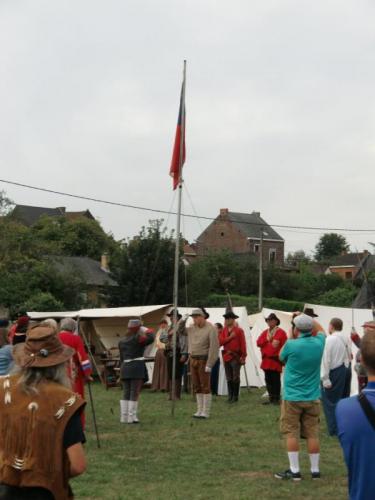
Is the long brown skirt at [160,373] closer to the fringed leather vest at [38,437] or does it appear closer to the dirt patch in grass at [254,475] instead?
the dirt patch in grass at [254,475]

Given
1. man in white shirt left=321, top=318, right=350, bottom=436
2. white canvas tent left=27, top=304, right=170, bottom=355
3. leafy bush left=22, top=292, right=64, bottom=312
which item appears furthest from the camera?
leafy bush left=22, top=292, right=64, bottom=312

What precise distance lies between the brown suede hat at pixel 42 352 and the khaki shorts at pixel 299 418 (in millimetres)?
5030

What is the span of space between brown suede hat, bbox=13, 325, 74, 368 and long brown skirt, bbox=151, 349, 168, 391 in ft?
51.8

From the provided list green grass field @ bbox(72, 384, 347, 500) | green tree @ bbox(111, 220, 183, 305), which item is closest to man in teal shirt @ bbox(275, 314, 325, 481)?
green grass field @ bbox(72, 384, 347, 500)

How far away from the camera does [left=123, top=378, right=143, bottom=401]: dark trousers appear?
1257 cm

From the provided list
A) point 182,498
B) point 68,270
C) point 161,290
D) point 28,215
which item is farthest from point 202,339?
point 28,215

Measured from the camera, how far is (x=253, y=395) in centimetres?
1788

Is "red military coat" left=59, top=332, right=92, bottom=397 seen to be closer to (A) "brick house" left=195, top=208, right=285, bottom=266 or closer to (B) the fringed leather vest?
(B) the fringed leather vest

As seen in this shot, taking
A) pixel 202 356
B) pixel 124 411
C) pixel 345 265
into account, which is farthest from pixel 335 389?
pixel 345 265

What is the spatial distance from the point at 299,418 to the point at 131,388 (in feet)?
15.8

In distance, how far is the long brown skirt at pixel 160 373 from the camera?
19438mm

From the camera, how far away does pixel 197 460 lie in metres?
9.49

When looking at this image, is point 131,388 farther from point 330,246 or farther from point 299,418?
point 330,246

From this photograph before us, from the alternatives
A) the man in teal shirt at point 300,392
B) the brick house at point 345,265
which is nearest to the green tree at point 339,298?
the man in teal shirt at point 300,392
